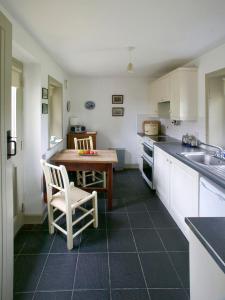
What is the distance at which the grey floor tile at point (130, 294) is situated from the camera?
1804 mm

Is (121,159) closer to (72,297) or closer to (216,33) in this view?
(216,33)

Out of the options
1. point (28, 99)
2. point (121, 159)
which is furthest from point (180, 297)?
point (121, 159)

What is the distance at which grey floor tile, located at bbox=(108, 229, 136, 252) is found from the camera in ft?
8.08

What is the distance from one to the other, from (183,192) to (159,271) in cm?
92

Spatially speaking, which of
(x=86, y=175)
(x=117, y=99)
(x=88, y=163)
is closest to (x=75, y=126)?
(x=117, y=99)

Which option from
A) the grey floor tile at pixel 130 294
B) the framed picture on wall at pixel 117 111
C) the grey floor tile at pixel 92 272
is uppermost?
the framed picture on wall at pixel 117 111

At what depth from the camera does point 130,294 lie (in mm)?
1845

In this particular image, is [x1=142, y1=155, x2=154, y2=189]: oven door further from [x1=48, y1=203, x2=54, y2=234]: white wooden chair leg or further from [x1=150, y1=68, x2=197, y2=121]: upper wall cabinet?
[x1=48, y1=203, x2=54, y2=234]: white wooden chair leg

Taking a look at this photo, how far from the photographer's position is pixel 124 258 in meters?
2.31

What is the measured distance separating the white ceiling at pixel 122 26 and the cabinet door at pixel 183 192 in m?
1.44

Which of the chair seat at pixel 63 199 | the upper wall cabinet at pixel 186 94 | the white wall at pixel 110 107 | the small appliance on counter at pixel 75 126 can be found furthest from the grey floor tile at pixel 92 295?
the white wall at pixel 110 107

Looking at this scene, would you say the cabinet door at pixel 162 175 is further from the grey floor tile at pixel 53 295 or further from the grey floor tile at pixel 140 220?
the grey floor tile at pixel 53 295

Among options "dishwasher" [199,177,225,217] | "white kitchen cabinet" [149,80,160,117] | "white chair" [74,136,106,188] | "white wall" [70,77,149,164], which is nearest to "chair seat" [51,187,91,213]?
"dishwasher" [199,177,225,217]

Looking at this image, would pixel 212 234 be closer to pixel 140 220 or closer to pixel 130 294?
pixel 130 294
